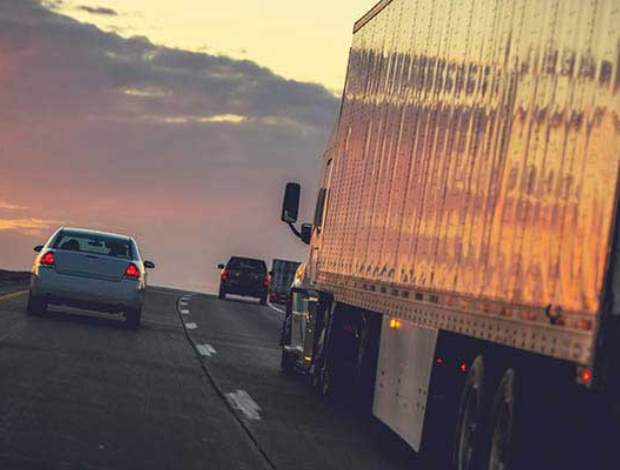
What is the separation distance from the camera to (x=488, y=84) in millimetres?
11047

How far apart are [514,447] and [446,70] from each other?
4.08 m

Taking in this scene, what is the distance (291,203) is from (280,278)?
38.7m

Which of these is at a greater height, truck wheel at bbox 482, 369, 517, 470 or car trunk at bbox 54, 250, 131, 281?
car trunk at bbox 54, 250, 131, 281

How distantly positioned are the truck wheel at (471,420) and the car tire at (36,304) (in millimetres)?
15345

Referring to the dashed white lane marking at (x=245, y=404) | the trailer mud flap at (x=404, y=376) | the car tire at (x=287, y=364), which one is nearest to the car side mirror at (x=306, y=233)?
the car tire at (x=287, y=364)

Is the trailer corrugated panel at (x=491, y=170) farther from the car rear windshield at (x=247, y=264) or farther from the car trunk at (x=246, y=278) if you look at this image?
the car rear windshield at (x=247, y=264)

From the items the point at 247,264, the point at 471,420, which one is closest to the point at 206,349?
the point at 471,420

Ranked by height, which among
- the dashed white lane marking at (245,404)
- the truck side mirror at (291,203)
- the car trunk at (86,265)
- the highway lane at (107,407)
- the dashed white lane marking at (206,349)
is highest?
the truck side mirror at (291,203)

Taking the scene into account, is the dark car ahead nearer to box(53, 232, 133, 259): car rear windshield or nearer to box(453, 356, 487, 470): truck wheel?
box(53, 232, 133, 259): car rear windshield

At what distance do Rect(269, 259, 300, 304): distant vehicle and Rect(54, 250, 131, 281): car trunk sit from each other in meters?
31.3

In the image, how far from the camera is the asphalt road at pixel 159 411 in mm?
11539

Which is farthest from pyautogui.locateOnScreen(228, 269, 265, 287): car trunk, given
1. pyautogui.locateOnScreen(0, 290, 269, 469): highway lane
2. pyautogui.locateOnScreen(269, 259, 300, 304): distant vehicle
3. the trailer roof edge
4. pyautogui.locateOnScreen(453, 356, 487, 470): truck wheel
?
pyautogui.locateOnScreen(453, 356, 487, 470): truck wheel

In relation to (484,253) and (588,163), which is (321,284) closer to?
(484,253)

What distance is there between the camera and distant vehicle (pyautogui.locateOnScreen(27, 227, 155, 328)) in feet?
84.0
